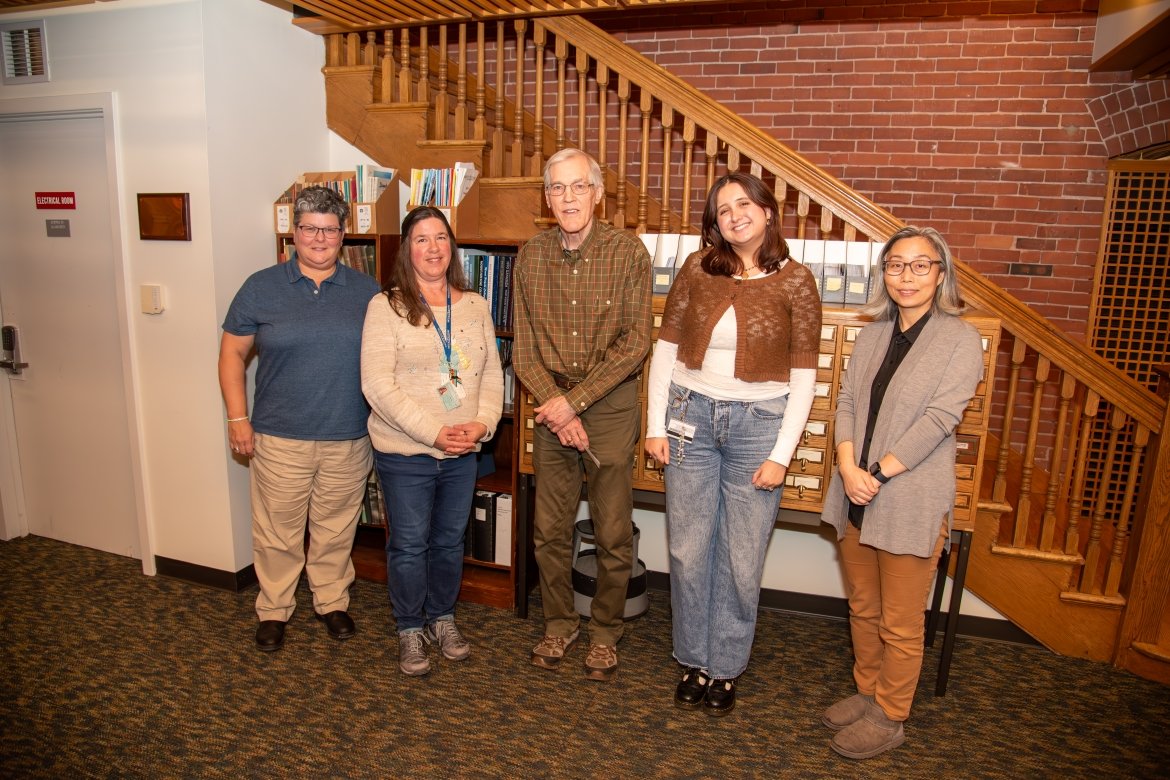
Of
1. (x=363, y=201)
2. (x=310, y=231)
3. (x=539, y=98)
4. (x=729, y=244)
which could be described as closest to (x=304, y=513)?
(x=310, y=231)

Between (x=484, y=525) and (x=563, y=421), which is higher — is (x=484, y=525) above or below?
below

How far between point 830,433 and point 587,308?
3.24 feet

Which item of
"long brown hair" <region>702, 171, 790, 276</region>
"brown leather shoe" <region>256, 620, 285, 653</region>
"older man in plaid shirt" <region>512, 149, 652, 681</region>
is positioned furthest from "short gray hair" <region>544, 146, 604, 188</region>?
"brown leather shoe" <region>256, 620, 285, 653</region>

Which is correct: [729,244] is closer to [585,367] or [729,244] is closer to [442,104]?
[585,367]

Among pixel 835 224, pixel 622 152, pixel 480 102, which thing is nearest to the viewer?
pixel 622 152

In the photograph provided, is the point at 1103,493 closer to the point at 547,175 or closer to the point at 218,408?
the point at 547,175

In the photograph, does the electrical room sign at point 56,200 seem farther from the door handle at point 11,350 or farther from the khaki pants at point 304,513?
the khaki pants at point 304,513

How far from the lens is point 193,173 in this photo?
2.98 m

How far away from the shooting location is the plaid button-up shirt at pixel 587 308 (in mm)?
2389

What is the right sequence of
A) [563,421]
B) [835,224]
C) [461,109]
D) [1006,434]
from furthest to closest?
1. [835,224]
2. [461,109]
3. [1006,434]
4. [563,421]

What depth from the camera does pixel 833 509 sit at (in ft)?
7.70

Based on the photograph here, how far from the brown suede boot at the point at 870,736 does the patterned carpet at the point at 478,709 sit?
36 mm

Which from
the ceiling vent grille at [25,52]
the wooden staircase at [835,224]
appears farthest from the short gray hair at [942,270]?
the ceiling vent grille at [25,52]

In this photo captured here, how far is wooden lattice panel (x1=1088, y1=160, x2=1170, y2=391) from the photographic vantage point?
3.76m
